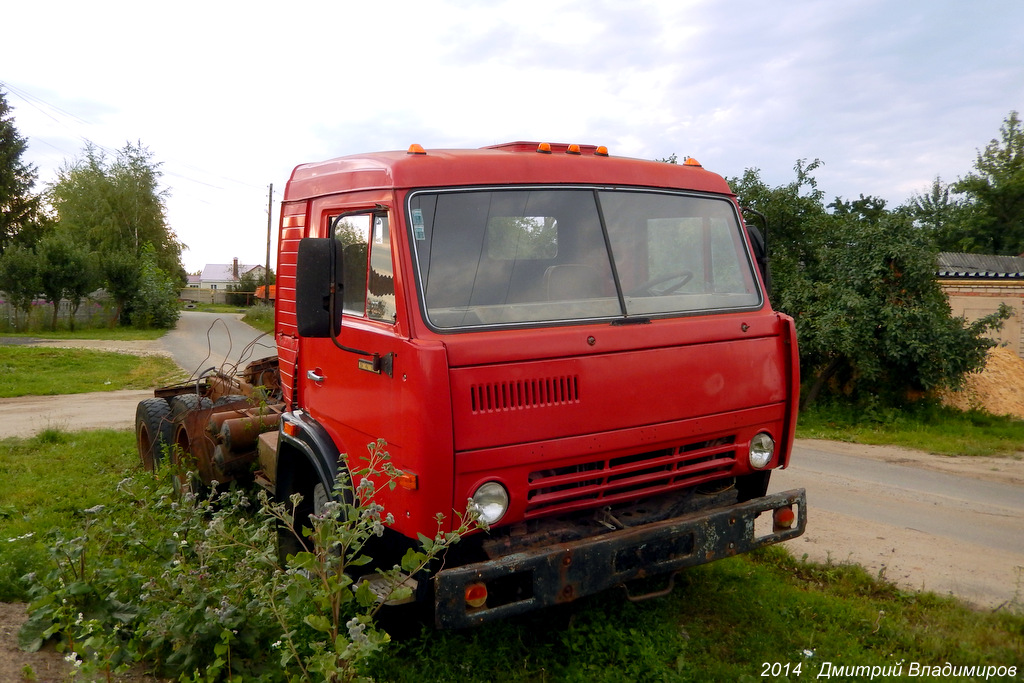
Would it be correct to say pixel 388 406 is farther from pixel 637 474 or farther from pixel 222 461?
pixel 222 461

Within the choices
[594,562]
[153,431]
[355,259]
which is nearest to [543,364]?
[594,562]

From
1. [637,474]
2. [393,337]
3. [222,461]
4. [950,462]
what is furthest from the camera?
[950,462]

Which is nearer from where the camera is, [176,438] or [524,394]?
[524,394]

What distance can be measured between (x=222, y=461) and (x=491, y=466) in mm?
3169

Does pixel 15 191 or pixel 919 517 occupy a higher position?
pixel 15 191

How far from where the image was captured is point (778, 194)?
12.0 m

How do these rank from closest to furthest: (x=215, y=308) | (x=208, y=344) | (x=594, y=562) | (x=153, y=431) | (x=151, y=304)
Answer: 1. (x=594, y=562)
2. (x=153, y=431)
3. (x=208, y=344)
4. (x=151, y=304)
5. (x=215, y=308)

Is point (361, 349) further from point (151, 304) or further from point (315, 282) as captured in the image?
point (151, 304)

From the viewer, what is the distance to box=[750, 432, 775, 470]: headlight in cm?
412

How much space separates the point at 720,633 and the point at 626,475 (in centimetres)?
108

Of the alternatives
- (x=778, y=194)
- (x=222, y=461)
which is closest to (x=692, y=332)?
(x=222, y=461)

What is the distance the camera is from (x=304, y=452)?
423cm

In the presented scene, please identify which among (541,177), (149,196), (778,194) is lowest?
(541,177)

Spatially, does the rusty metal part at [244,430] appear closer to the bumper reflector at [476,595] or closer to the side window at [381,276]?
the side window at [381,276]
